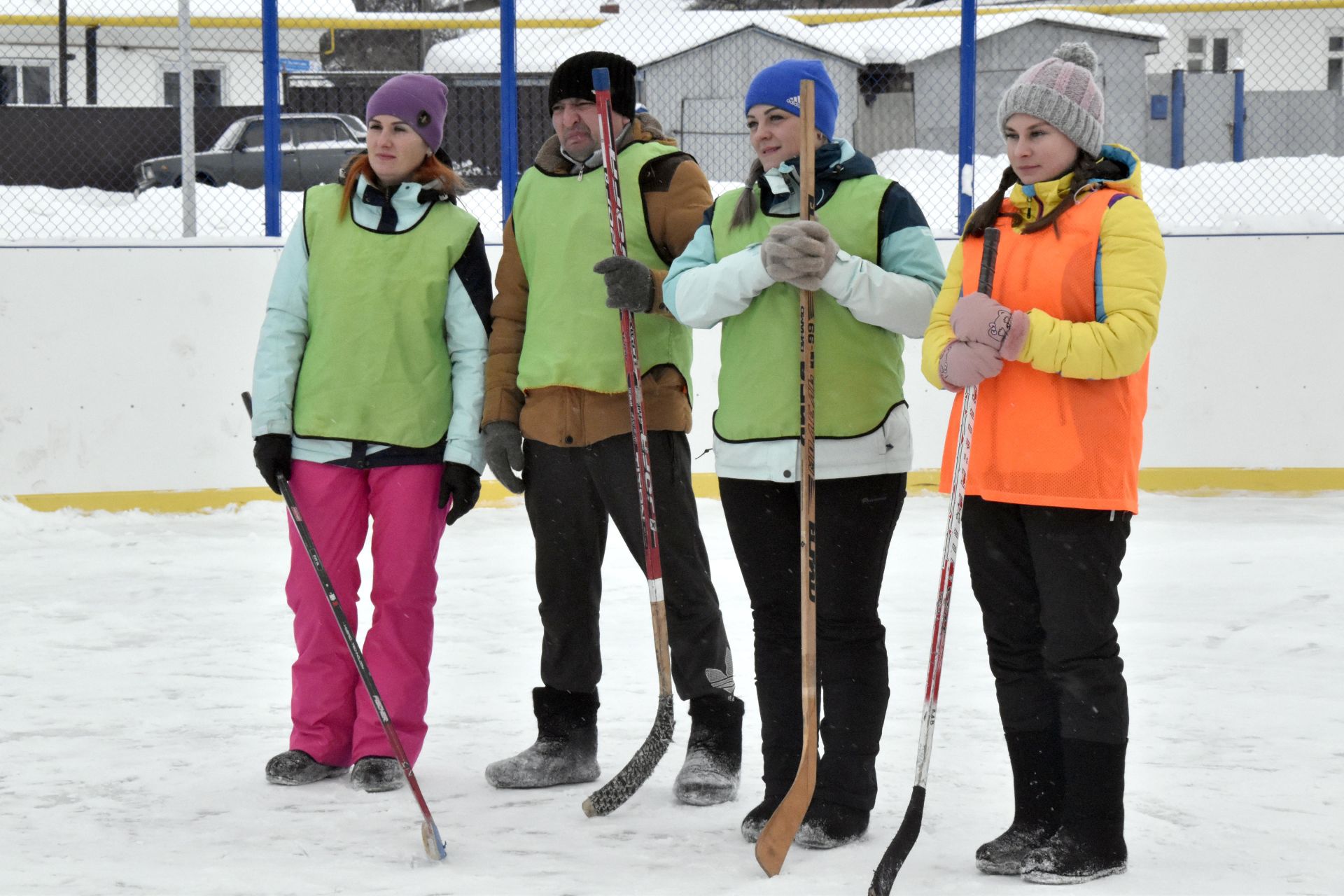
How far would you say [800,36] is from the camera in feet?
26.0

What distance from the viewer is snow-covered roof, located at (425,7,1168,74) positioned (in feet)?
19.9

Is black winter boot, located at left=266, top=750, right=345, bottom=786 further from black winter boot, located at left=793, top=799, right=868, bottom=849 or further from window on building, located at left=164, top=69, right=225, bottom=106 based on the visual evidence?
window on building, located at left=164, top=69, right=225, bottom=106

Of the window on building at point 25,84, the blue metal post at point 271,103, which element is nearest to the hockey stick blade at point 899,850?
the blue metal post at point 271,103

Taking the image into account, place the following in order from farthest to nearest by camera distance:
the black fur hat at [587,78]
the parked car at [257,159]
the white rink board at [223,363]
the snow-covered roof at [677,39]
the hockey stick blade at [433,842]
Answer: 1. the snow-covered roof at [677,39]
2. the parked car at [257,159]
3. the white rink board at [223,363]
4. the black fur hat at [587,78]
5. the hockey stick blade at [433,842]

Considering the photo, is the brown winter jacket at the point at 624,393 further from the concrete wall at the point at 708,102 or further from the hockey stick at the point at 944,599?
the concrete wall at the point at 708,102

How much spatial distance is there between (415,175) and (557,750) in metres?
1.14

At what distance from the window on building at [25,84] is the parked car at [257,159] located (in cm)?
163

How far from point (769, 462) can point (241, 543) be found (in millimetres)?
3353

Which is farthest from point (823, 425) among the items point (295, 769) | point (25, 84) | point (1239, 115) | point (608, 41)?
point (25, 84)

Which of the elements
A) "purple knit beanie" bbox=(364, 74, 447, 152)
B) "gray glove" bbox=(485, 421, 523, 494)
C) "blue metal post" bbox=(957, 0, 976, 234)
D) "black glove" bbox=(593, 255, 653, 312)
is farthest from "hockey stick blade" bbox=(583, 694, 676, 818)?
"blue metal post" bbox=(957, 0, 976, 234)

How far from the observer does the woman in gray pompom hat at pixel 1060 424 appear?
226 cm

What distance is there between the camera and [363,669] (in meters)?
2.71

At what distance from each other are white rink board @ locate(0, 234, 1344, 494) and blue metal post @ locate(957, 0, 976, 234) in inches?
7.9

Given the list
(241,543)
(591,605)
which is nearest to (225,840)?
(591,605)
